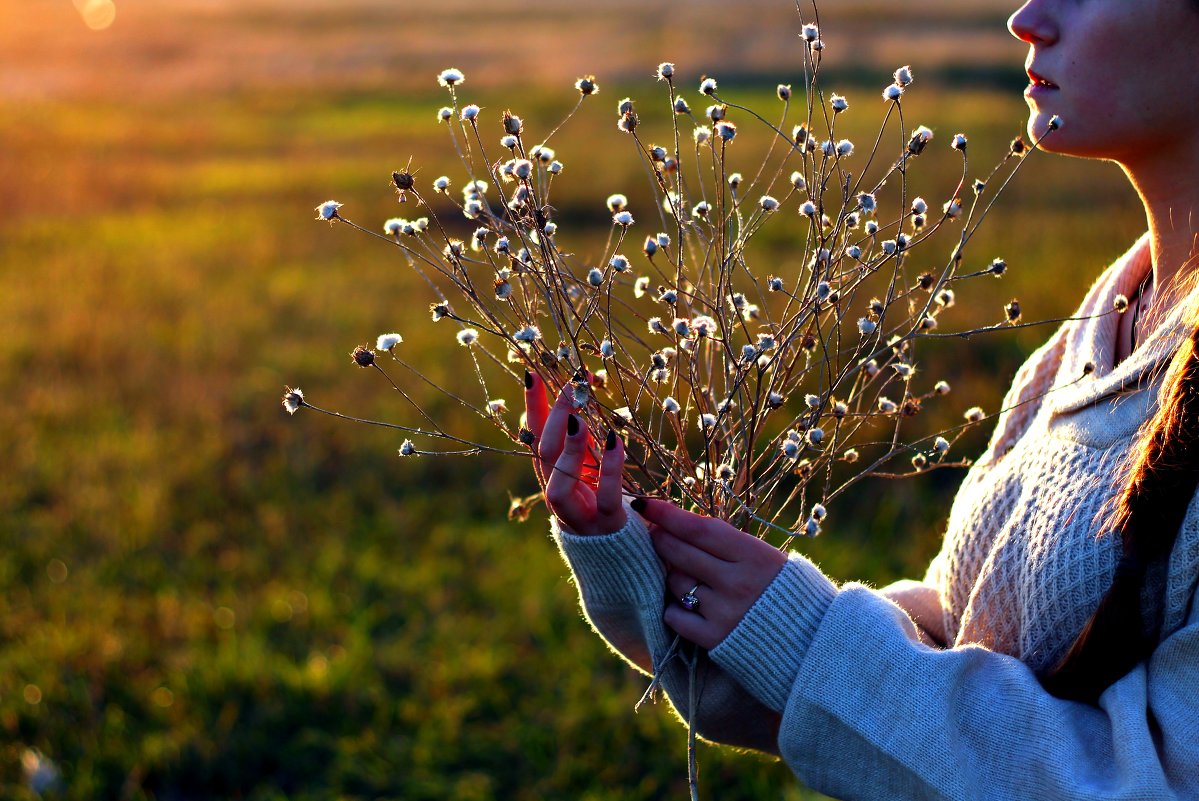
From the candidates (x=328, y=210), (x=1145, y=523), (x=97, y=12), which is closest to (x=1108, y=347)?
(x=1145, y=523)

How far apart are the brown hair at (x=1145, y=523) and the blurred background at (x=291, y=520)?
243cm

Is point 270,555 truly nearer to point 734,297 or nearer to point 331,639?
point 331,639

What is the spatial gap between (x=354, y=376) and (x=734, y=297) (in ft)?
19.7

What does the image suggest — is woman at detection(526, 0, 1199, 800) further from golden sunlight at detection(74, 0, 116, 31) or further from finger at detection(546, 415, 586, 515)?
golden sunlight at detection(74, 0, 116, 31)

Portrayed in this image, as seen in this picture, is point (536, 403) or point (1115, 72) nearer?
point (1115, 72)

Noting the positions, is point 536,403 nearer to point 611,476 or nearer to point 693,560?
point 611,476

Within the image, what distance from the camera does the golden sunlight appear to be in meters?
58.7

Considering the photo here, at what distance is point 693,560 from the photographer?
176 centimetres

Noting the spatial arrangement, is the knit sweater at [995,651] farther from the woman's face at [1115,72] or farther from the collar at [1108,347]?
the woman's face at [1115,72]

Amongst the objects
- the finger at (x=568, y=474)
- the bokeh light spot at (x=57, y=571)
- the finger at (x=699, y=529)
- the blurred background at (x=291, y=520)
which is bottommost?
the blurred background at (x=291, y=520)

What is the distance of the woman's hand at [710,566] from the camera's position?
1732 millimetres

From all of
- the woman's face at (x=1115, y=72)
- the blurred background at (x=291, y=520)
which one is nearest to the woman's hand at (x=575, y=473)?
the woman's face at (x=1115, y=72)

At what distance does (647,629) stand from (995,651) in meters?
0.55

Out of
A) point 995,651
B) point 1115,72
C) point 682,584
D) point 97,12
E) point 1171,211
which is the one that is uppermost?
point 1115,72
